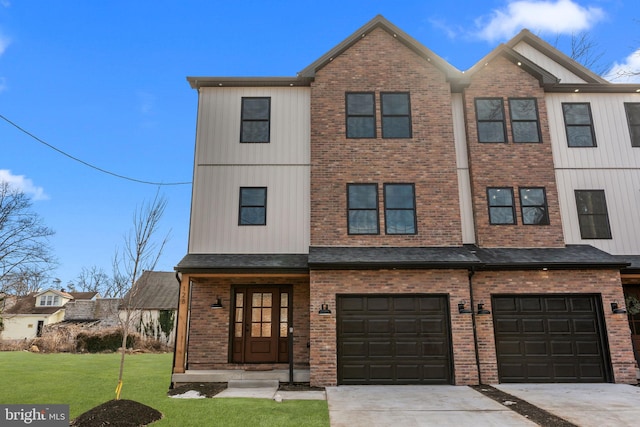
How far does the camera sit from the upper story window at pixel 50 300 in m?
39.9

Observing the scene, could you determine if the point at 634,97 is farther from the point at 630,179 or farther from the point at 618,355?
the point at 618,355

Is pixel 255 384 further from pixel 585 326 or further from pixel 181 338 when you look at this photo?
pixel 585 326

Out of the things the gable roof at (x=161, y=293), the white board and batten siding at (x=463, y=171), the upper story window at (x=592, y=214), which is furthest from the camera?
the gable roof at (x=161, y=293)

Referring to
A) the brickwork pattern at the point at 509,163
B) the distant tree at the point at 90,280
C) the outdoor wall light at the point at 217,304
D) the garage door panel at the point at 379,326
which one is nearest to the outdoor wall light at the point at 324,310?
the garage door panel at the point at 379,326

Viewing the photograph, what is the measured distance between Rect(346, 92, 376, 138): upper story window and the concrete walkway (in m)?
7.71

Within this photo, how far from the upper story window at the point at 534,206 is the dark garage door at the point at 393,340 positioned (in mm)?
3826

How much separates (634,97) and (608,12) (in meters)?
8.76

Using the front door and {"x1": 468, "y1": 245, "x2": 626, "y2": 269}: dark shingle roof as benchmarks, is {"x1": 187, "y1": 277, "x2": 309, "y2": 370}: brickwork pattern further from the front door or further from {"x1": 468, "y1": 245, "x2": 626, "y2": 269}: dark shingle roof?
{"x1": 468, "y1": 245, "x2": 626, "y2": 269}: dark shingle roof

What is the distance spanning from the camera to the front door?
10.9 m

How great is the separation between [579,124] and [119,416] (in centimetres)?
1452

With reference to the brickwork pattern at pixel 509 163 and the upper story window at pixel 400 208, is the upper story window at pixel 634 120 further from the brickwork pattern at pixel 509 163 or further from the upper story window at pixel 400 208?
the upper story window at pixel 400 208

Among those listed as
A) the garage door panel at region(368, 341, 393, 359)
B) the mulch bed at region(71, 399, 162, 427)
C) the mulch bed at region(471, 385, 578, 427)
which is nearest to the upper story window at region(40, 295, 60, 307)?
the mulch bed at region(71, 399, 162, 427)

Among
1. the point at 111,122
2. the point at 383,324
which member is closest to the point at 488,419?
the point at 383,324

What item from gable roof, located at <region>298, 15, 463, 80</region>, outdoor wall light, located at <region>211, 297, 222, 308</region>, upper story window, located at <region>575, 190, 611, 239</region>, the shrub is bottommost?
the shrub
